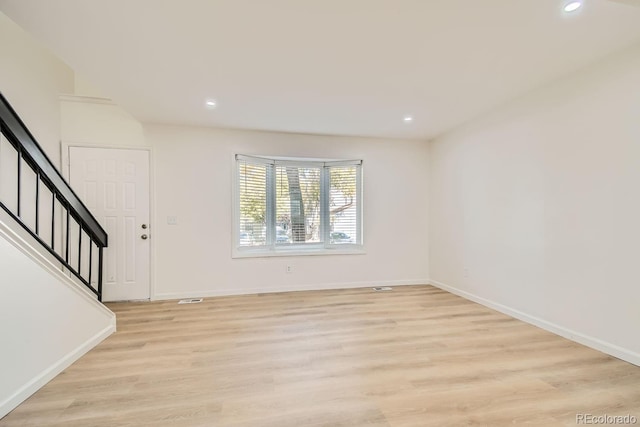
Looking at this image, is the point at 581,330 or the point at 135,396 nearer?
the point at 135,396

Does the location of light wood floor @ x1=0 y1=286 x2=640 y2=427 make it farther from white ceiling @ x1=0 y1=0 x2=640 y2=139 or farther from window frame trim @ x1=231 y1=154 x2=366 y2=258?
white ceiling @ x1=0 y1=0 x2=640 y2=139

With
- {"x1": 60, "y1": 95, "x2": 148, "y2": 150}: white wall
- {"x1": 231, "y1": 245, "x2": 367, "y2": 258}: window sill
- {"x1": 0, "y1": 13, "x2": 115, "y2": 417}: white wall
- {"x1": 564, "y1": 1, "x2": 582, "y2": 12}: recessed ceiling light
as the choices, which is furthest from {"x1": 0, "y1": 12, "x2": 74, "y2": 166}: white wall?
{"x1": 564, "y1": 1, "x2": 582, "y2": 12}: recessed ceiling light

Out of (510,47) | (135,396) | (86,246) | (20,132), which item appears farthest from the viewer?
(86,246)

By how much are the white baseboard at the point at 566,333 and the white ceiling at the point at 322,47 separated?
2397mm

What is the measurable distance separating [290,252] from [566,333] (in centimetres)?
330

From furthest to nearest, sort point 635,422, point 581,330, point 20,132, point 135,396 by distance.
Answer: point 581,330 < point 20,132 < point 135,396 < point 635,422

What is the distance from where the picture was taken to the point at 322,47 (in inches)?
81.9

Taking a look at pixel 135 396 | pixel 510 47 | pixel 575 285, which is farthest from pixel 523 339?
pixel 135 396

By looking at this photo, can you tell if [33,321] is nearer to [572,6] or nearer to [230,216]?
[230,216]

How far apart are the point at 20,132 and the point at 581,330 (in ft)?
15.9

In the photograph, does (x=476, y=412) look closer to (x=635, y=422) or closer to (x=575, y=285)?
(x=635, y=422)

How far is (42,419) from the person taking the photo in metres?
1.55

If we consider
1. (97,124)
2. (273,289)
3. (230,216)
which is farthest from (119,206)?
(273,289)
